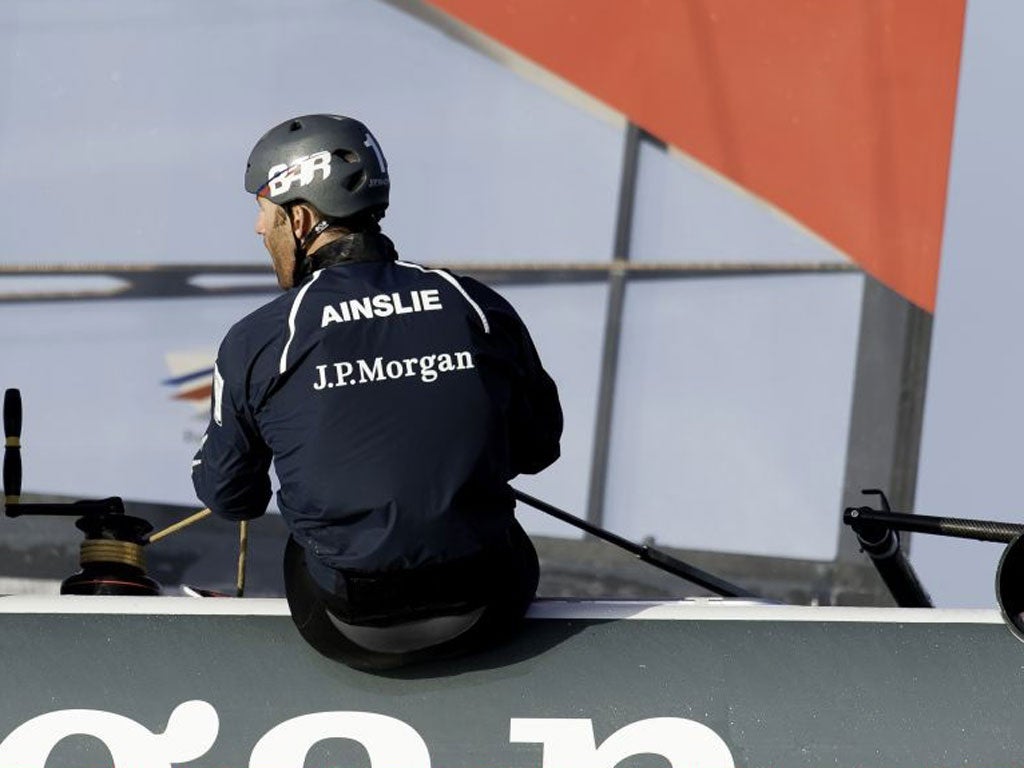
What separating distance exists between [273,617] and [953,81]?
3781 millimetres

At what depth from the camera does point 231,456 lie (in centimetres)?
465

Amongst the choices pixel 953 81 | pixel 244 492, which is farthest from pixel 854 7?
pixel 244 492

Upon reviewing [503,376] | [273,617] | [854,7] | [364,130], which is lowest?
[273,617]

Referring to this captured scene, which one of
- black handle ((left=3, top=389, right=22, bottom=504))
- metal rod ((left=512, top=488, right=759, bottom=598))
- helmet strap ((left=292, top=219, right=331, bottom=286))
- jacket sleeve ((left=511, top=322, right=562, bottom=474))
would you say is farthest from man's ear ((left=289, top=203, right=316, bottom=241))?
metal rod ((left=512, top=488, right=759, bottom=598))

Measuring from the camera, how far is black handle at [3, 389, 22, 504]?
16.4 feet

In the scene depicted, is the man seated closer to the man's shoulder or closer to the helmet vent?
the man's shoulder

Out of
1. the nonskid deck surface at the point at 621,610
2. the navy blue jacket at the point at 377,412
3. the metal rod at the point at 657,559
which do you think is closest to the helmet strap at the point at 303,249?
the navy blue jacket at the point at 377,412

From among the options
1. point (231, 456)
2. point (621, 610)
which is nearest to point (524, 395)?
point (621, 610)

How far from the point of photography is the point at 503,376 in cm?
464

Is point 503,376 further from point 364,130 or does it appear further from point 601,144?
point 601,144

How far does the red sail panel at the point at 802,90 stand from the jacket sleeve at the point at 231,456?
347 centimetres

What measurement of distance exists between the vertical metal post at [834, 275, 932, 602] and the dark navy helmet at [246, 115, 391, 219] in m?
2.99

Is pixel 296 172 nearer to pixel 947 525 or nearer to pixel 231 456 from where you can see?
pixel 231 456

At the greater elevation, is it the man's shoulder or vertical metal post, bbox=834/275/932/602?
vertical metal post, bbox=834/275/932/602
